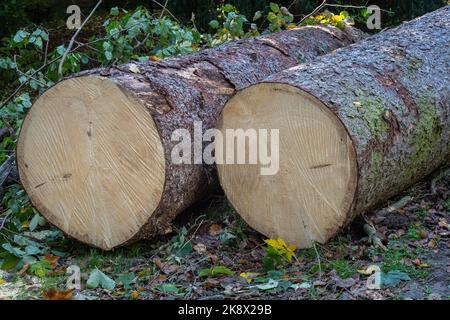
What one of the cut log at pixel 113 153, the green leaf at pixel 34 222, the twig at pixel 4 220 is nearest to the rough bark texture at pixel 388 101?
the cut log at pixel 113 153

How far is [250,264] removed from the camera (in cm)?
360

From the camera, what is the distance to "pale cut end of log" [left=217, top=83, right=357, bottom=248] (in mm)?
3420

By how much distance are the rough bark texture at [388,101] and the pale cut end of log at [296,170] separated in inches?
2.1

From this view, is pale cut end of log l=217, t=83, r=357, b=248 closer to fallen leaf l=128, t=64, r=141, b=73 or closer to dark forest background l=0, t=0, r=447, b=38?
fallen leaf l=128, t=64, r=141, b=73

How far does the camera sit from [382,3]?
26.1 ft

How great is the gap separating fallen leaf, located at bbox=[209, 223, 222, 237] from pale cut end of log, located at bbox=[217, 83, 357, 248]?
11.5 inches

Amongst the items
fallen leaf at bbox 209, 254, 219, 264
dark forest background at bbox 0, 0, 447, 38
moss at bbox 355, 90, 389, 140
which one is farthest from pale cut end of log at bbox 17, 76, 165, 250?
dark forest background at bbox 0, 0, 447, 38

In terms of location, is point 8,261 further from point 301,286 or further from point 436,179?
point 436,179

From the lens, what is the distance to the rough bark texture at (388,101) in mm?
3469

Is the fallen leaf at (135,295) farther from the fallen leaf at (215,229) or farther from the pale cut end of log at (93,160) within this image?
the fallen leaf at (215,229)

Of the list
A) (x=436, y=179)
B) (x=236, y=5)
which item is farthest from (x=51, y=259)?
(x=236, y=5)

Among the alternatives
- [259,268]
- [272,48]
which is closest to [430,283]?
[259,268]

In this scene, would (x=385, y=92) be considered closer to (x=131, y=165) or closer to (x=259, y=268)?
(x=259, y=268)

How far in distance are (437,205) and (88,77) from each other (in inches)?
81.2
